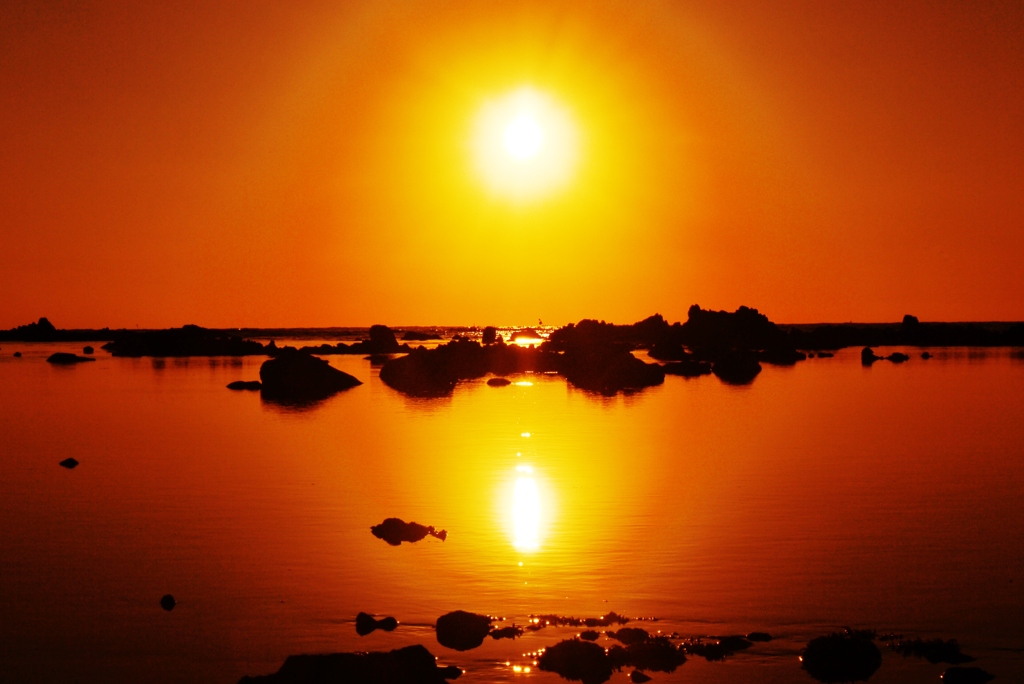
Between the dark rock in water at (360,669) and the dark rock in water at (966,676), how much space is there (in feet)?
26.3

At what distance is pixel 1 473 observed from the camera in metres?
42.0

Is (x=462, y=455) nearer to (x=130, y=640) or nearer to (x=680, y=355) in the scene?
(x=130, y=640)

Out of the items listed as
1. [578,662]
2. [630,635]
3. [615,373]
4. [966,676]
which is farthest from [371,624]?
[615,373]

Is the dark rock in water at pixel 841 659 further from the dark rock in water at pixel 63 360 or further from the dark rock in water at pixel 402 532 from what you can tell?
the dark rock in water at pixel 63 360

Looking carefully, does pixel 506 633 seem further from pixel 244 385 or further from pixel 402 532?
pixel 244 385

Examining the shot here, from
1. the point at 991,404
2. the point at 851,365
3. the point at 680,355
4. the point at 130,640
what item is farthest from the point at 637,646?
the point at 680,355

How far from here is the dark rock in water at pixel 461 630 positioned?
1956 centimetres

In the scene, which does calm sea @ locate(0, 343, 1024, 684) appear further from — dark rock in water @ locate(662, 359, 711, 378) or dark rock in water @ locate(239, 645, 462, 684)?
dark rock in water @ locate(662, 359, 711, 378)

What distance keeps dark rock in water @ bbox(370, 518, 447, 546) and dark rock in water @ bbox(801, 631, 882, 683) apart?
39.3ft

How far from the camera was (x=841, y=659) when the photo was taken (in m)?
18.2

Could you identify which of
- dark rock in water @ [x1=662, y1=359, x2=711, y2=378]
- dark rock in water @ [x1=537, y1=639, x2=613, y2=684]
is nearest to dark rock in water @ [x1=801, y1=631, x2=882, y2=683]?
dark rock in water @ [x1=537, y1=639, x2=613, y2=684]

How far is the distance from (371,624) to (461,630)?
5.99ft

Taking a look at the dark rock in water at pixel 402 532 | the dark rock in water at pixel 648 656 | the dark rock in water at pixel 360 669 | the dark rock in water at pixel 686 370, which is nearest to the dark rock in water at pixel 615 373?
the dark rock in water at pixel 686 370

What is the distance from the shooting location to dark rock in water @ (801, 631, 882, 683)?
1797cm
